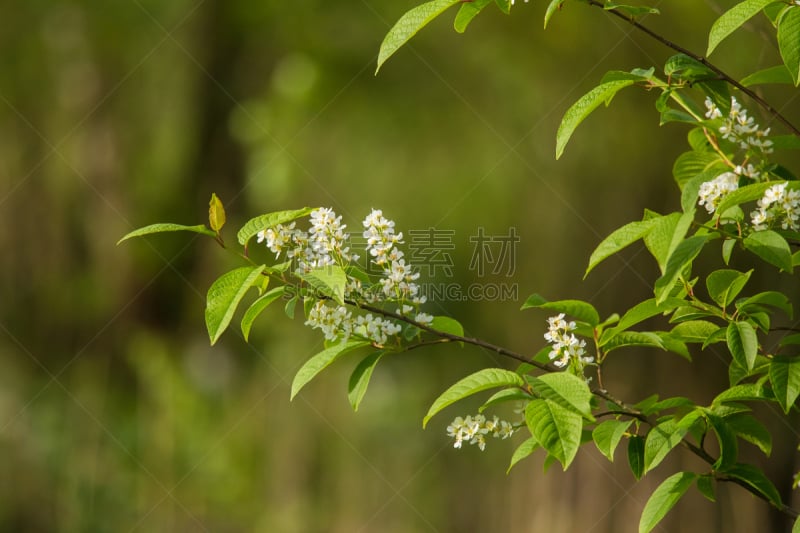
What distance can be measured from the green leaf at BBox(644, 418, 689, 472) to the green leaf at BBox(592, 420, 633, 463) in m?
0.04

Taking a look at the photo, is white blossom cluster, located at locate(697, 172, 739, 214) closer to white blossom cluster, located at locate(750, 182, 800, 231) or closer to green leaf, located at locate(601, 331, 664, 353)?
white blossom cluster, located at locate(750, 182, 800, 231)

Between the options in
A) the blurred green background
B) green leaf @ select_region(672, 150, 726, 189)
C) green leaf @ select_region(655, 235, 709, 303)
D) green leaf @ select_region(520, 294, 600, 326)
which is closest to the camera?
green leaf @ select_region(655, 235, 709, 303)

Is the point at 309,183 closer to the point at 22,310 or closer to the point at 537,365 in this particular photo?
the point at 22,310

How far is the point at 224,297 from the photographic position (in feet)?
2.97

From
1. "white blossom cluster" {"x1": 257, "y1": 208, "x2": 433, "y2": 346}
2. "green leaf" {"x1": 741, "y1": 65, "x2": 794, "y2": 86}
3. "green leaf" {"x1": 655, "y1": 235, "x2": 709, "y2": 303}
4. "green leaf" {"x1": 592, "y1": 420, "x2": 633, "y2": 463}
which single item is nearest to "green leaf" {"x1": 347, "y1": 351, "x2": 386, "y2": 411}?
"white blossom cluster" {"x1": 257, "y1": 208, "x2": 433, "y2": 346}

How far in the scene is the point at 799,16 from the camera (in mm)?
875

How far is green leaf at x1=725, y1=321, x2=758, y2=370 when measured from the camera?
915 mm

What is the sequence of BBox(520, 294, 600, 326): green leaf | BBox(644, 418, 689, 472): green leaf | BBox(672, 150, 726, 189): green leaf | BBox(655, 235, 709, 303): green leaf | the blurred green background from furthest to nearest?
the blurred green background → BBox(672, 150, 726, 189): green leaf → BBox(520, 294, 600, 326): green leaf → BBox(644, 418, 689, 472): green leaf → BBox(655, 235, 709, 303): green leaf

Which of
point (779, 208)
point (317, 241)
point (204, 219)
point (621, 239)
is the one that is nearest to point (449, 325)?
point (317, 241)

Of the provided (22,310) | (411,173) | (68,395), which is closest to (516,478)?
(411,173)

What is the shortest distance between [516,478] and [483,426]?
2003 millimetres

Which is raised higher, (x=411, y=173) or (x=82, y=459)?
(x=411, y=173)

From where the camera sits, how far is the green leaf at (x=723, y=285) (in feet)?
3.21

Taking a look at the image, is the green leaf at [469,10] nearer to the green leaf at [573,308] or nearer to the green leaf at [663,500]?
the green leaf at [573,308]
